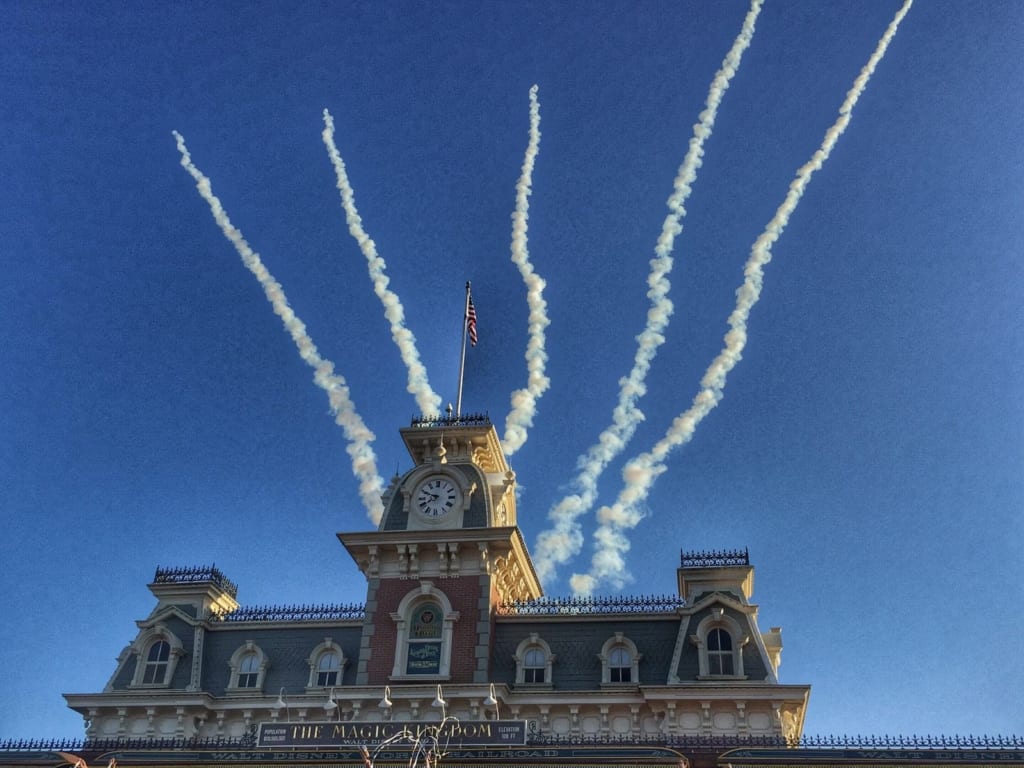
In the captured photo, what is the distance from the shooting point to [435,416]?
44344 millimetres

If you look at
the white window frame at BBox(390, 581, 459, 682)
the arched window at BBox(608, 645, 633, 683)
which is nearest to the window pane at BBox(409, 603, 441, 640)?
the white window frame at BBox(390, 581, 459, 682)

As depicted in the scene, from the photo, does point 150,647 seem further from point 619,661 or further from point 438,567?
point 619,661

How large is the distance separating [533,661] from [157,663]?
15209 mm

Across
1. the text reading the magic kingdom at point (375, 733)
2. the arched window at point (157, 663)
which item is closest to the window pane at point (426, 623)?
the text reading the magic kingdom at point (375, 733)

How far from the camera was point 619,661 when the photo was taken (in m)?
37.4

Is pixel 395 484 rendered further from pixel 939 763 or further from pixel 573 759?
pixel 939 763

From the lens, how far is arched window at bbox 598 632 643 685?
3684cm

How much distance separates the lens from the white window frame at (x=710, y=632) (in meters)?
35.8

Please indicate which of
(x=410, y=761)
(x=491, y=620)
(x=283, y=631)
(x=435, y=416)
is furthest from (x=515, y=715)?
(x=435, y=416)

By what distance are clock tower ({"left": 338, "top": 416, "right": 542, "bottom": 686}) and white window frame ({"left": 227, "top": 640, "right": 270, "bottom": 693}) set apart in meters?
4.06

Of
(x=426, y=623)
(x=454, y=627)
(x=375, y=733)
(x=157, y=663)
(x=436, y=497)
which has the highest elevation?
(x=436, y=497)

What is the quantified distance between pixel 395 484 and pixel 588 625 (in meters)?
10.0

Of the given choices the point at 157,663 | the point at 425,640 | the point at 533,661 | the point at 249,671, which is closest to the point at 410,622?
the point at 425,640

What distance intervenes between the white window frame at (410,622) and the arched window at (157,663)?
31.2ft
